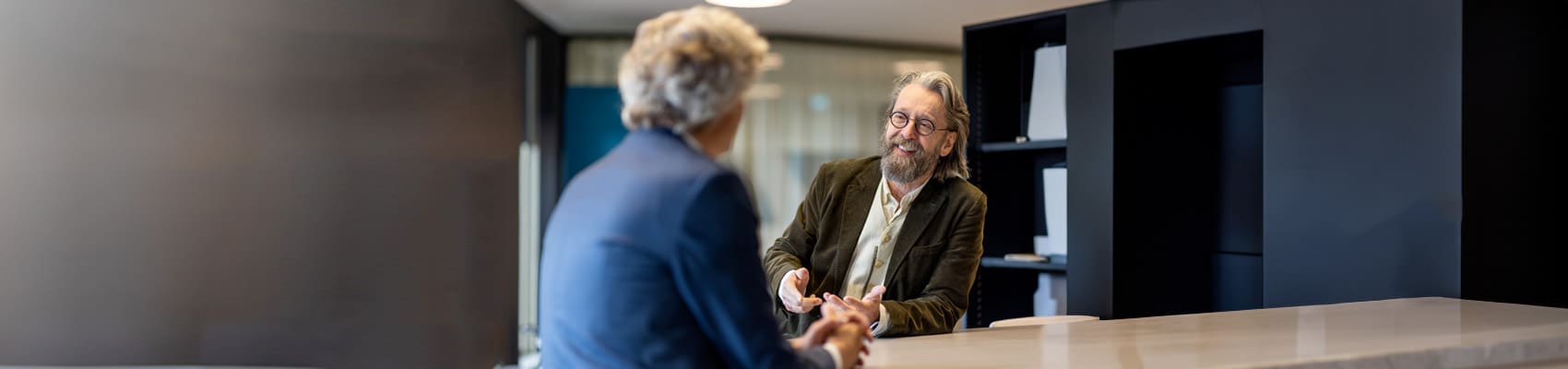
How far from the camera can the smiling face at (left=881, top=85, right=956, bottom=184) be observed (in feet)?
8.41

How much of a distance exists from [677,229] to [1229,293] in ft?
11.4

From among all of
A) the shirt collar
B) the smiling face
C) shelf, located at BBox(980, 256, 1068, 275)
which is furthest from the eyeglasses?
shelf, located at BBox(980, 256, 1068, 275)

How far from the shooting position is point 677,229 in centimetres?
126

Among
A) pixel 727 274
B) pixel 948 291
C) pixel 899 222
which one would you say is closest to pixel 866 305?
pixel 948 291

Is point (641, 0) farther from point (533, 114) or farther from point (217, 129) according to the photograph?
point (217, 129)

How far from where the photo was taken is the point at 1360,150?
3.23m

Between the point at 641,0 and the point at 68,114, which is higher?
the point at 641,0

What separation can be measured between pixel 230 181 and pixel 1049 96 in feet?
9.69

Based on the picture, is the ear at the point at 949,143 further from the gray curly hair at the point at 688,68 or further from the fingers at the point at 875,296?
the gray curly hair at the point at 688,68

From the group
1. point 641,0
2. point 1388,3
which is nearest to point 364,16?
point 641,0

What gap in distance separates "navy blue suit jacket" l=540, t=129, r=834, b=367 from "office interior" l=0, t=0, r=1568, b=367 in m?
0.65

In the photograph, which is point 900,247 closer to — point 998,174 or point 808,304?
point 808,304

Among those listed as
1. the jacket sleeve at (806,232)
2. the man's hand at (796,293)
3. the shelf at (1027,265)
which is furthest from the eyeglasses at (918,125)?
the shelf at (1027,265)

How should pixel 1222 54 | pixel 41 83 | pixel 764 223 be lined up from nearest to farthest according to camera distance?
pixel 41 83 → pixel 1222 54 → pixel 764 223
